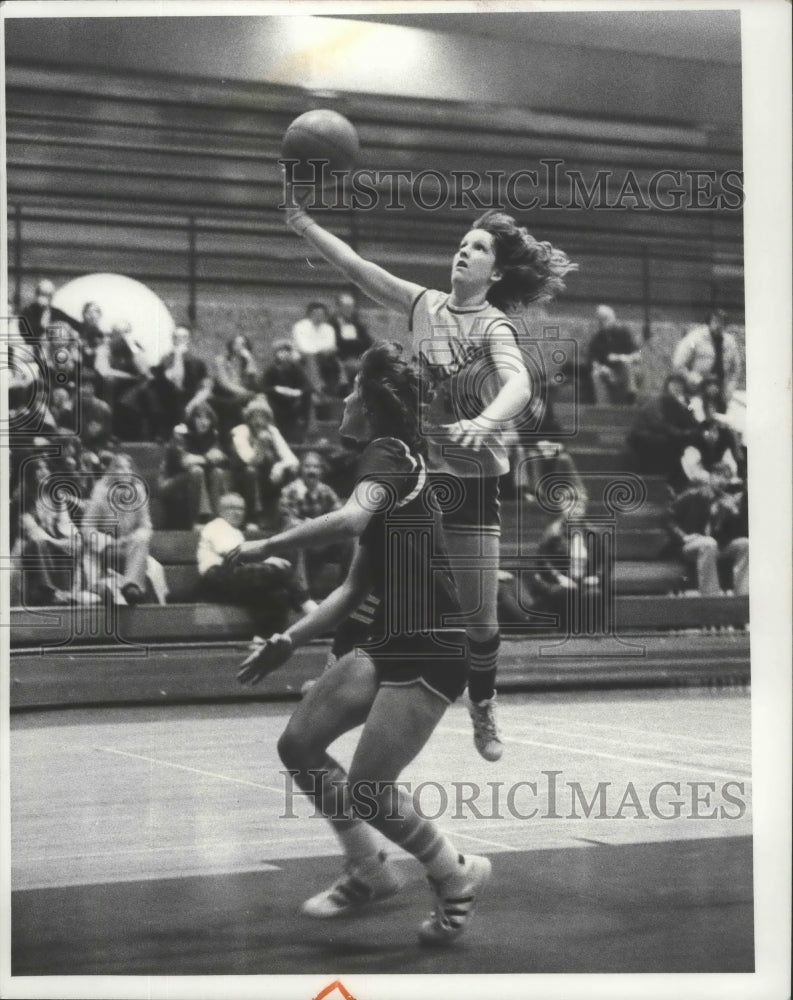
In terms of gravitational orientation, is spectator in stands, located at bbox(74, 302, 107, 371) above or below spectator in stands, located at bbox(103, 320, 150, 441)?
above

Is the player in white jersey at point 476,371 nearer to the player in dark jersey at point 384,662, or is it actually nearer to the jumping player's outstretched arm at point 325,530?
the player in dark jersey at point 384,662

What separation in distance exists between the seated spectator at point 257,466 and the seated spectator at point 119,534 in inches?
10.6

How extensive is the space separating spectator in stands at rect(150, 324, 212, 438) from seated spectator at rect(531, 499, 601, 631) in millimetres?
1019

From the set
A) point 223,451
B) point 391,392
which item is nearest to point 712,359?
point 391,392

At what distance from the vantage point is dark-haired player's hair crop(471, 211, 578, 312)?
5262mm

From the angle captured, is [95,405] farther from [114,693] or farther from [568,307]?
[568,307]

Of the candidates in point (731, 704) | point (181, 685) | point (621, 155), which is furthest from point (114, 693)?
point (621, 155)

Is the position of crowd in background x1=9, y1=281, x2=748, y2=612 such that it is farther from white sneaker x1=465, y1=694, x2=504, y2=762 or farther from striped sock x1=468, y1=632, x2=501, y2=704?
white sneaker x1=465, y1=694, x2=504, y2=762

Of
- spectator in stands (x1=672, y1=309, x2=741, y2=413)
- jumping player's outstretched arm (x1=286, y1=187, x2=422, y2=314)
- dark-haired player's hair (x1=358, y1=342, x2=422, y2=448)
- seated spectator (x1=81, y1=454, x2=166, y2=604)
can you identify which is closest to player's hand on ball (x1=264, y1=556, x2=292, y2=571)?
seated spectator (x1=81, y1=454, x2=166, y2=604)

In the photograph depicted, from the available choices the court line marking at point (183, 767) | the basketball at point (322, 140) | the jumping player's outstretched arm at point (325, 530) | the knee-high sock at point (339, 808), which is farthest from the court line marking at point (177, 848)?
the basketball at point (322, 140)

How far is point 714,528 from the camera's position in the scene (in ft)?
17.4

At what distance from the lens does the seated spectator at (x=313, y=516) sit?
5227 millimetres

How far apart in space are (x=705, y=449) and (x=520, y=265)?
0.72 meters

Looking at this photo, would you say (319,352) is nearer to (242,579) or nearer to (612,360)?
(242,579)
